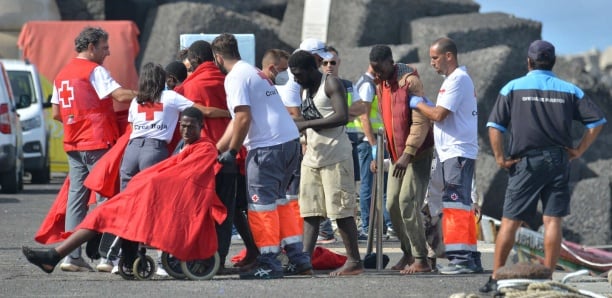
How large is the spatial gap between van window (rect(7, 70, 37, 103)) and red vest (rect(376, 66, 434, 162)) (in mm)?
Answer: 12273

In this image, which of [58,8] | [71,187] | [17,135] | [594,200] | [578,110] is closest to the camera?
[578,110]

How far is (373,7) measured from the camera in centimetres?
2961

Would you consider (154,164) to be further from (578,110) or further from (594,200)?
Answer: (594,200)

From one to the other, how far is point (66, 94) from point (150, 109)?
86 centimetres

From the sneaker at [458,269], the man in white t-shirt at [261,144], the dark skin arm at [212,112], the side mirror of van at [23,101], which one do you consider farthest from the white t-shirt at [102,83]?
the side mirror of van at [23,101]

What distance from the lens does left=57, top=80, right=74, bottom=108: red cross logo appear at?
12234mm

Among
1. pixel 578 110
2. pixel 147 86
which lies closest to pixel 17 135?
pixel 147 86

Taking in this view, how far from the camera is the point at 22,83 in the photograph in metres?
23.9

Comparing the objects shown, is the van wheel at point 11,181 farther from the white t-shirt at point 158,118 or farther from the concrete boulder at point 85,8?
the concrete boulder at point 85,8

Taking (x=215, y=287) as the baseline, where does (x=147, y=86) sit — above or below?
above

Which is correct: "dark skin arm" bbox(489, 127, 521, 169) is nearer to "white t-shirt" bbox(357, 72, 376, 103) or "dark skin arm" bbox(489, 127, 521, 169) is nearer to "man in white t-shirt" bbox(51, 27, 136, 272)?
"man in white t-shirt" bbox(51, 27, 136, 272)

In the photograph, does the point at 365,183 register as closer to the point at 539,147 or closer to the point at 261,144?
the point at 261,144

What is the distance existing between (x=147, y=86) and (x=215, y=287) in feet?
5.66

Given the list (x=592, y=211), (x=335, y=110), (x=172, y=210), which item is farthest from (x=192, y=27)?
(x=172, y=210)
